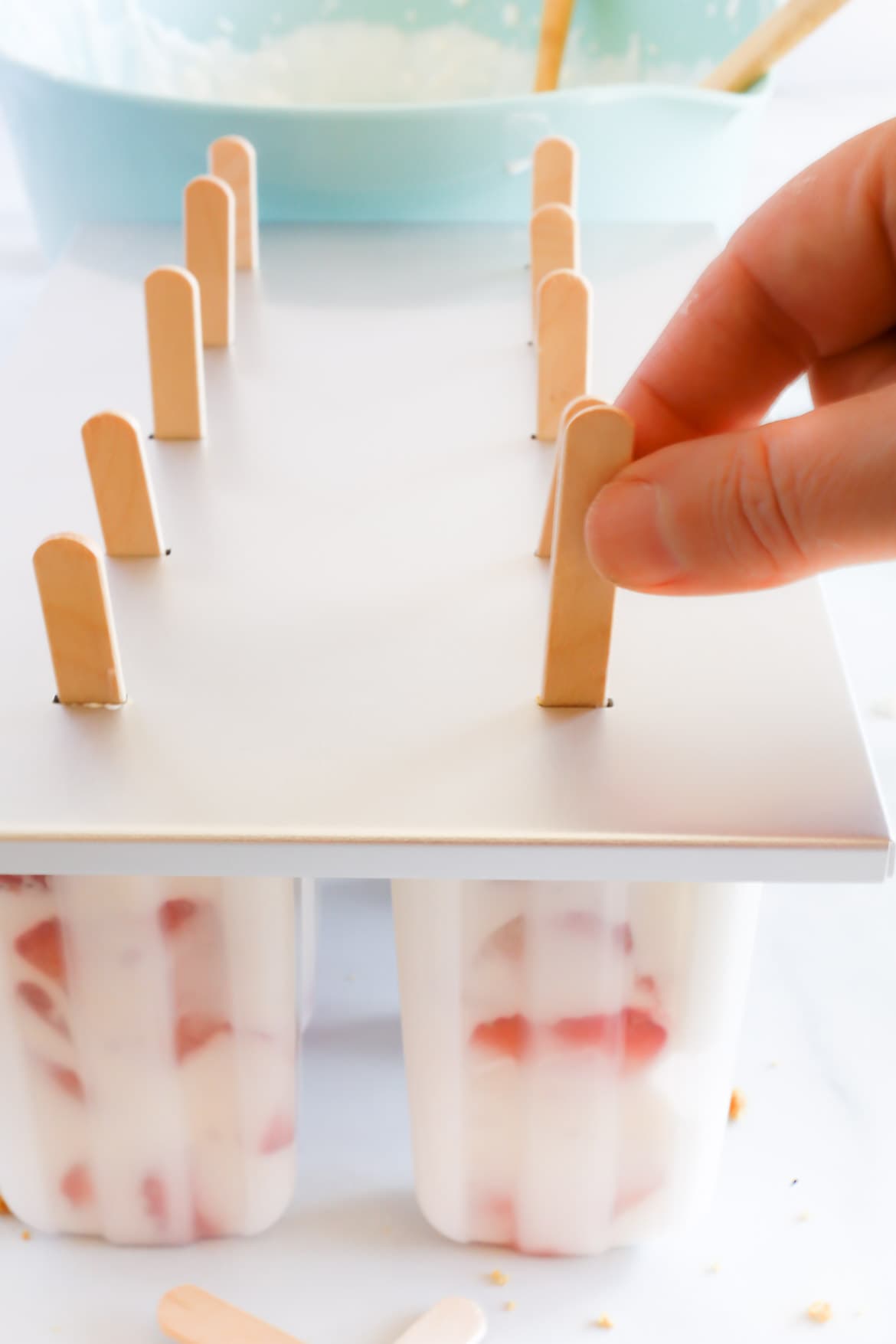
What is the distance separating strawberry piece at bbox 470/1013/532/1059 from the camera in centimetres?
43

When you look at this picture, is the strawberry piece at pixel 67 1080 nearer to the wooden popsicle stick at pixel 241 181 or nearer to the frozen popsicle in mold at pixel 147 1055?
the frozen popsicle in mold at pixel 147 1055

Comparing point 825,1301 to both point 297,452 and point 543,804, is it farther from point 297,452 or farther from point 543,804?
point 297,452

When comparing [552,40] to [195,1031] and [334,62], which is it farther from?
[195,1031]

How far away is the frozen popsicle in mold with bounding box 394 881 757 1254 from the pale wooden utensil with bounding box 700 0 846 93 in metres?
0.48

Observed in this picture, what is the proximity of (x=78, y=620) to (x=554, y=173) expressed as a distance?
0.39m

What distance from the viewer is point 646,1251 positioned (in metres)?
0.48

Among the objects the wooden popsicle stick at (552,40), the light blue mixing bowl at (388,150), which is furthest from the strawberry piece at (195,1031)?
the wooden popsicle stick at (552,40)

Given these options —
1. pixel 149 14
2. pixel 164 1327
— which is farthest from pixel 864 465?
pixel 149 14

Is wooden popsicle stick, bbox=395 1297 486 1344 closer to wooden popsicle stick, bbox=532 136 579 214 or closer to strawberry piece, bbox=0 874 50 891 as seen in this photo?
strawberry piece, bbox=0 874 50 891

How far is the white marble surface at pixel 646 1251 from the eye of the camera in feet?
1.48

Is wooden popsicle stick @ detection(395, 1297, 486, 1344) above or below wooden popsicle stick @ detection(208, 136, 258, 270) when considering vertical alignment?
below

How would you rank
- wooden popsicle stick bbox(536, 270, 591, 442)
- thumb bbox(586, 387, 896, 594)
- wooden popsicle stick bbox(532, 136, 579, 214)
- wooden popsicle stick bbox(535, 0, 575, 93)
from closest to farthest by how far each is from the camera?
thumb bbox(586, 387, 896, 594), wooden popsicle stick bbox(536, 270, 591, 442), wooden popsicle stick bbox(532, 136, 579, 214), wooden popsicle stick bbox(535, 0, 575, 93)

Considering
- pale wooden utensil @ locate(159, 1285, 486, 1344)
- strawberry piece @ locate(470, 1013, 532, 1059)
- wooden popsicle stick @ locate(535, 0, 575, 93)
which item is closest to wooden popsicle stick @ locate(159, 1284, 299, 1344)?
pale wooden utensil @ locate(159, 1285, 486, 1344)

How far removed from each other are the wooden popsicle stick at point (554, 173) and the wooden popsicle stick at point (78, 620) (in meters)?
0.36
